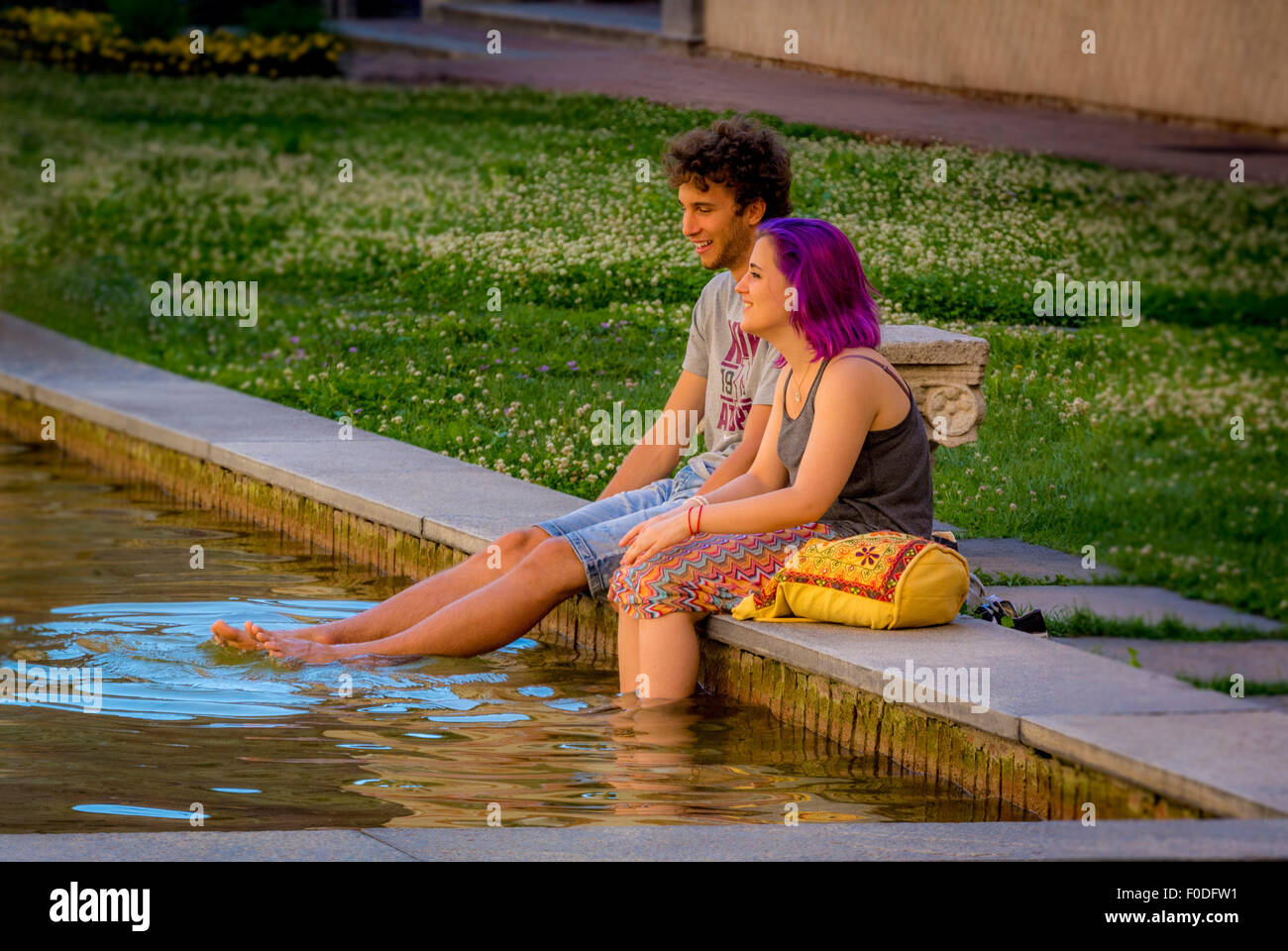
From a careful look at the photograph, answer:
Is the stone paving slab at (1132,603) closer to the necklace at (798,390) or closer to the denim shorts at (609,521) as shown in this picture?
the denim shorts at (609,521)

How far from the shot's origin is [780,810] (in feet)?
16.0

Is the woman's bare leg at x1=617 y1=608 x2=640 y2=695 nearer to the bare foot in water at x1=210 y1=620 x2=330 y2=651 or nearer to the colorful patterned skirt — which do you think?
the colorful patterned skirt

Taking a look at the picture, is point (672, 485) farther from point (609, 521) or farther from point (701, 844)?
point (701, 844)

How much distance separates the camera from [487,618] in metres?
6.12

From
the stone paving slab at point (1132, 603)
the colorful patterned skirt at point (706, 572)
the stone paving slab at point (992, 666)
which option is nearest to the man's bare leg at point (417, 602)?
the colorful patterned skirt at point (706, 572)

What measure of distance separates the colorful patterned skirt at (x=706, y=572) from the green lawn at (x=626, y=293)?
1.73 meters

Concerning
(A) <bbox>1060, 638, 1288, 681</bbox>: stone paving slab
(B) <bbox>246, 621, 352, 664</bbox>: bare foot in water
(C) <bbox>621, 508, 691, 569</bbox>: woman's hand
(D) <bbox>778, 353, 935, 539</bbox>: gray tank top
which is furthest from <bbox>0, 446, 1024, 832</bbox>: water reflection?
(A) <bbox>1060, 638, 1288, 681</bbox>: stone paving slab

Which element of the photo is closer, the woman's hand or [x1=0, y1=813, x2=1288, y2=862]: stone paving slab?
[x1=0, y1=813, x2=1288, y2=862]: stone paving slab

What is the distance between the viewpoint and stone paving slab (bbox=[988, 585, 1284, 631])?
20.5ft

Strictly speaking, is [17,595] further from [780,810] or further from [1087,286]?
[1087,286]

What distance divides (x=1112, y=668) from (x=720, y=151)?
1971mm

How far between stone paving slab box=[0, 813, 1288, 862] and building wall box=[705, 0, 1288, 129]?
1087cm

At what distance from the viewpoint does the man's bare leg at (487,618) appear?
608 cm
